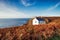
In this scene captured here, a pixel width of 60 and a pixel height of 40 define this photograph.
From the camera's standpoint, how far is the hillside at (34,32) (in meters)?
2.57

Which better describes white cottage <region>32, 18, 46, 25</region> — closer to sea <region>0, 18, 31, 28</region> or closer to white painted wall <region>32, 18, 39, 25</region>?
white painted wall <region>32, 18, 39, 25</region>

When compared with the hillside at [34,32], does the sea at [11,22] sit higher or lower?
higher

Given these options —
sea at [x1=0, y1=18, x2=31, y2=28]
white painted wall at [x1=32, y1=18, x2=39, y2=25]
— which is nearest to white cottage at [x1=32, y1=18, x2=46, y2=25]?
white painted wall at [x1=32, y1=18, x2=39, y2=25]

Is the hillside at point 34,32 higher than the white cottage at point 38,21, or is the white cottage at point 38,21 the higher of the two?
the white cottage at point 38,21

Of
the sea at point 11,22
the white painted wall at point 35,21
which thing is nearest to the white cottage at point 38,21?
the white painted wall at point 35,21

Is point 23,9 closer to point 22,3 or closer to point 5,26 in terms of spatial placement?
point 22,3

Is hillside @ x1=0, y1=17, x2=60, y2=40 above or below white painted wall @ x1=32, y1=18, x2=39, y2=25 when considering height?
below

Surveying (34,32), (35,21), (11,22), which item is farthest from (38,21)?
(11,22)

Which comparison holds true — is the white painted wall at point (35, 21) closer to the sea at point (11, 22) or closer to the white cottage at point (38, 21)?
the white cottage at point (38, 21)

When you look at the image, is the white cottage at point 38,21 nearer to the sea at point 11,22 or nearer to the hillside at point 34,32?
the hillside at point 34,32

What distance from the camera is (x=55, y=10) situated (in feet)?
8.95

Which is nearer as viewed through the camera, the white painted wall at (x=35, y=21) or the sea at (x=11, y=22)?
the sea at (x=11, y=22)

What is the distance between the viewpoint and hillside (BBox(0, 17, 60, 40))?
257 cm

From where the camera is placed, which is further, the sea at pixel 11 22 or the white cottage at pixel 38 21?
the white cottage at pixel 38 21
